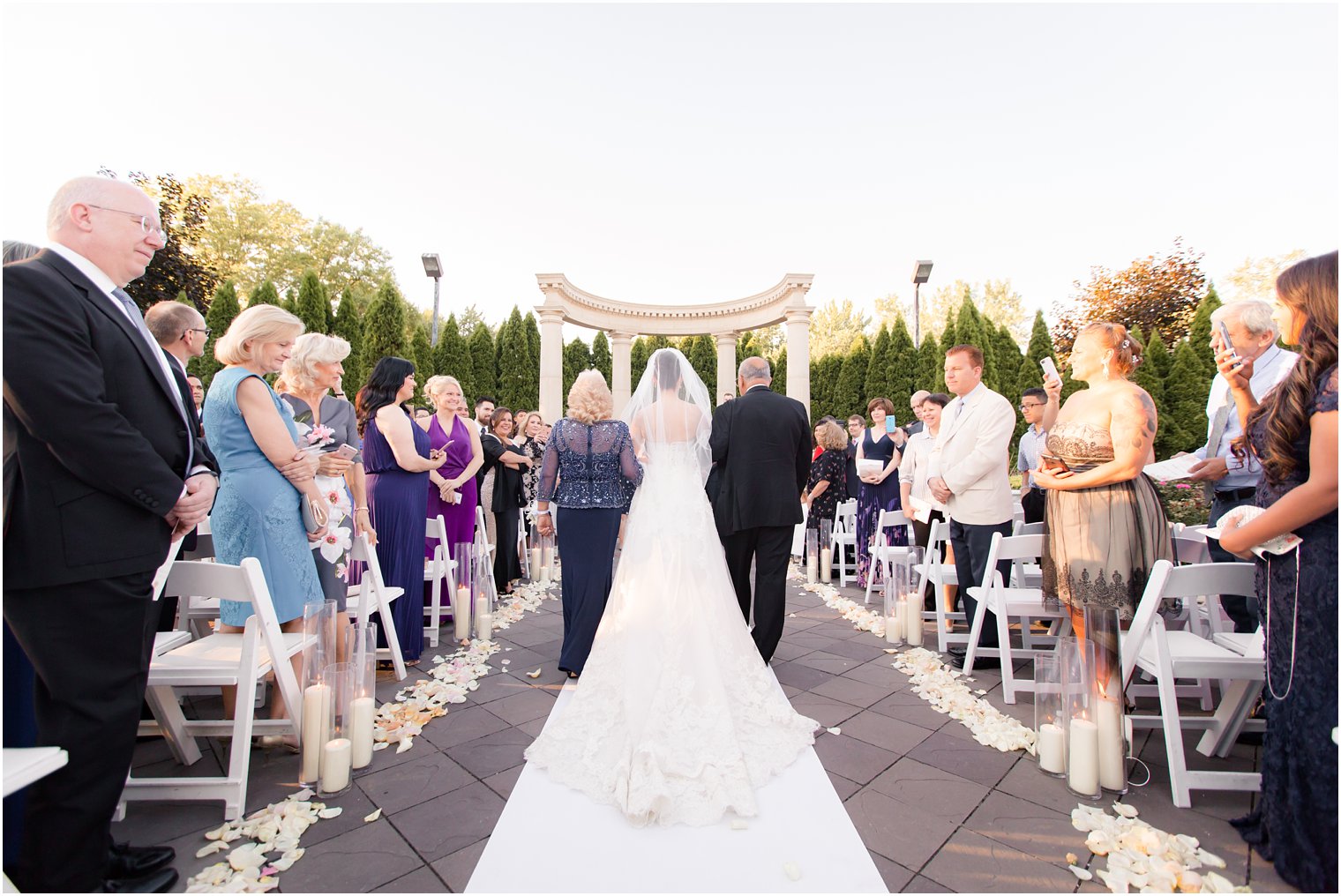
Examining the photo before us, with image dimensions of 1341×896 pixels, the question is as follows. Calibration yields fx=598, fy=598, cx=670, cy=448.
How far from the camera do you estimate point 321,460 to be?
3.29 m

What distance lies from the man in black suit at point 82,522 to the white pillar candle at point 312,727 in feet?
2.08

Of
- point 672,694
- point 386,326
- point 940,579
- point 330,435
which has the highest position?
point 386,326

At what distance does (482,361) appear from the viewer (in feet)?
62.1

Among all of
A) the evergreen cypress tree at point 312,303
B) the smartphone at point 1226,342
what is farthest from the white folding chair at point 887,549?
the evergreen cypress tree at point 312,303

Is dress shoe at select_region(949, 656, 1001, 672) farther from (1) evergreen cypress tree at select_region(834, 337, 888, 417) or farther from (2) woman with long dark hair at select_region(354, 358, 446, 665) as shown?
(1) evergreen cypress tree at select_region(834, 337, 888, 417)

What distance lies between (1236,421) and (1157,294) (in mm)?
15191

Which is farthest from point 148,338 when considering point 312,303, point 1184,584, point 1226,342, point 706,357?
point 706,357

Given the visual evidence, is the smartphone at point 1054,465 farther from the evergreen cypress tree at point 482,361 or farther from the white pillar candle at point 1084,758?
the evergreen cypress tree at point 482,361

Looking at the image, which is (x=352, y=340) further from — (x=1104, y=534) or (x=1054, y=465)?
(x=1104, y=534)

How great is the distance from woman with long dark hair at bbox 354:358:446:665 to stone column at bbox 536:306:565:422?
1003 centimetres

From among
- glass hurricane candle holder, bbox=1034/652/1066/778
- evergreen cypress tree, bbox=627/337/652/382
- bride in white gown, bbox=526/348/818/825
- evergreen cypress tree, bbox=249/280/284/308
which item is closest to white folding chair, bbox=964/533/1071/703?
glass hurricane candle holder, bbox=1034/652/1066/778

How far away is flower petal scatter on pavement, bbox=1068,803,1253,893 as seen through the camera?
1.96 metres

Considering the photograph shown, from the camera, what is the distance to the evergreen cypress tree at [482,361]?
1880 cm

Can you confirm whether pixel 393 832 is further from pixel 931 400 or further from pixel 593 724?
pixel 931 400
